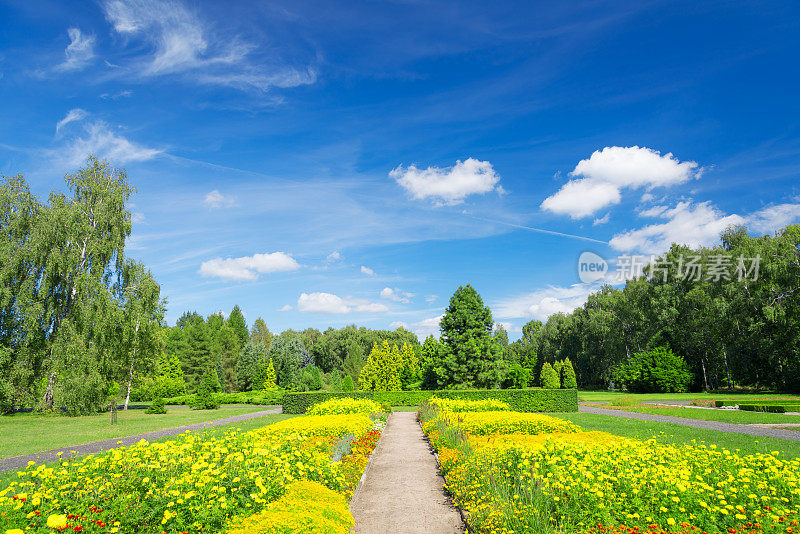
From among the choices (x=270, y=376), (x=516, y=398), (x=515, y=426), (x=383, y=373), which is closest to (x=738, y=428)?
(x=515, y=426)

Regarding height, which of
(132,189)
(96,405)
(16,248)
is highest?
(132,189)

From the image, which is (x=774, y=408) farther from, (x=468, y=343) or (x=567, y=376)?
(x=567, y=376)

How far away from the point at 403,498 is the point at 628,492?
3.99 meters

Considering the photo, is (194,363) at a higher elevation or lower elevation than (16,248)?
lower

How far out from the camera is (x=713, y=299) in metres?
37.0

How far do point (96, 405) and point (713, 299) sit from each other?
4751 centimetres

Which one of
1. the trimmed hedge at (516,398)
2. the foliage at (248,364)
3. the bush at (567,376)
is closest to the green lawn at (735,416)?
the trimmed hedge at (516,398)

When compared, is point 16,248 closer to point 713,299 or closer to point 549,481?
point 549,481

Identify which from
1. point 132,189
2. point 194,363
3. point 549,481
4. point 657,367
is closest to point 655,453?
point 549,481

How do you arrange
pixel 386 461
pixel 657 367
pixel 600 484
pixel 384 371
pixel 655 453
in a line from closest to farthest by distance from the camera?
pixel 600 484 < pixel 655 453 < pixel 386 461 < pixel 384 371 < pixel 657 367

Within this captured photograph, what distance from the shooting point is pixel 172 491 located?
170 inches

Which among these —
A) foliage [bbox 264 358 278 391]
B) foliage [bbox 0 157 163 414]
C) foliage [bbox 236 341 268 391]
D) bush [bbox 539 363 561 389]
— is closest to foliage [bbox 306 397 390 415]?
foliage [bbox 0 157 163 414]

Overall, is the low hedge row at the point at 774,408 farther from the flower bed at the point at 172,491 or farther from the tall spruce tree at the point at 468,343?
the flower bed at the point at 172,491

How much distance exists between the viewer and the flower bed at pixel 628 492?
13.6ft
